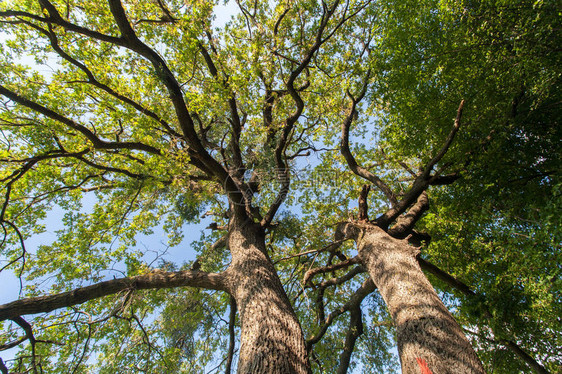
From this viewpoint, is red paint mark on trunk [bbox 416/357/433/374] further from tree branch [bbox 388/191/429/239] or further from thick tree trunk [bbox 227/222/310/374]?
tree branch [bbox 388/191/429/239]

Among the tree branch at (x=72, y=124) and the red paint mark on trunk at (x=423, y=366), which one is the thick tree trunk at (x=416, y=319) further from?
the tree branch at (x=72, y=124)

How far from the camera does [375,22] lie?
758 centimetres

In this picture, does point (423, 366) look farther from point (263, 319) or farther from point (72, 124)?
point (72, 124)

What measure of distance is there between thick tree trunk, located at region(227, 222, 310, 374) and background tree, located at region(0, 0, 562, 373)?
0.03 m

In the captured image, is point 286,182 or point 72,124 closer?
point 72,124

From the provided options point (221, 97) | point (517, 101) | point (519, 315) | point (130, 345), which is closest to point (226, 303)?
point (130, 345)

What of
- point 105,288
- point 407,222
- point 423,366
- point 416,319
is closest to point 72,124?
point 105,288

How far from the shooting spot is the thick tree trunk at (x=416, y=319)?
2473 mm

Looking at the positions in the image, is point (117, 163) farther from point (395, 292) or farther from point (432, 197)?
point (432, 197)

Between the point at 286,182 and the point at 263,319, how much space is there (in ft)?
11.3

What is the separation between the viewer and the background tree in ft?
12.2

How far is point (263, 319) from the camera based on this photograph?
11.4ft

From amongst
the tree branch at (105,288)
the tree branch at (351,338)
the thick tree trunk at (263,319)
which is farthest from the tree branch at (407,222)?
the tree branch at (105,288)

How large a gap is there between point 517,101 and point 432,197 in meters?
4.30
